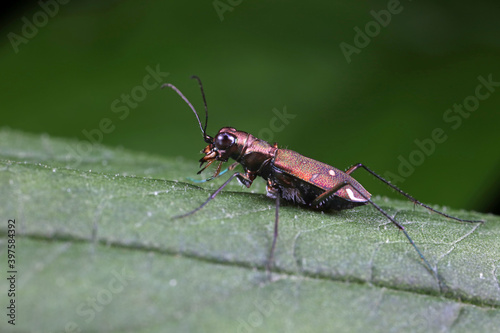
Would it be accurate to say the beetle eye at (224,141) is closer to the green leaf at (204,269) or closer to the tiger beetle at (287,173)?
the tiger beetle at (287,173)

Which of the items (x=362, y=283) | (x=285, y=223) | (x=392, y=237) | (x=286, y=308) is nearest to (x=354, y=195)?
(x=392, y=237)

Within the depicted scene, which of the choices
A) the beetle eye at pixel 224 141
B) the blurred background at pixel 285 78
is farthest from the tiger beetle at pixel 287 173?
the blurred background at pixel 285 78

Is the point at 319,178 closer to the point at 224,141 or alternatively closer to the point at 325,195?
the point at 325,195

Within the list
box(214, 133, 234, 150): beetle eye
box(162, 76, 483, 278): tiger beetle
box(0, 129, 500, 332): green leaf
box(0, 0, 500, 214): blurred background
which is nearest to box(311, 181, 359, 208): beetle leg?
box(162, 76, 483, 278): tiger beetle

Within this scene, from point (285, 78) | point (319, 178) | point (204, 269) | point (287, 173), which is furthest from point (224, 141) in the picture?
point (285, 78)

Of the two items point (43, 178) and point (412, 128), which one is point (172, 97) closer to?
point (412, 128)

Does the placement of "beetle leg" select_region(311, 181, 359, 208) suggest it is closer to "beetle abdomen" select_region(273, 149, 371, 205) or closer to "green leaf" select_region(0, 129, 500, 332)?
"beetle abdomen" select_region(273, 149, 371, 205)
